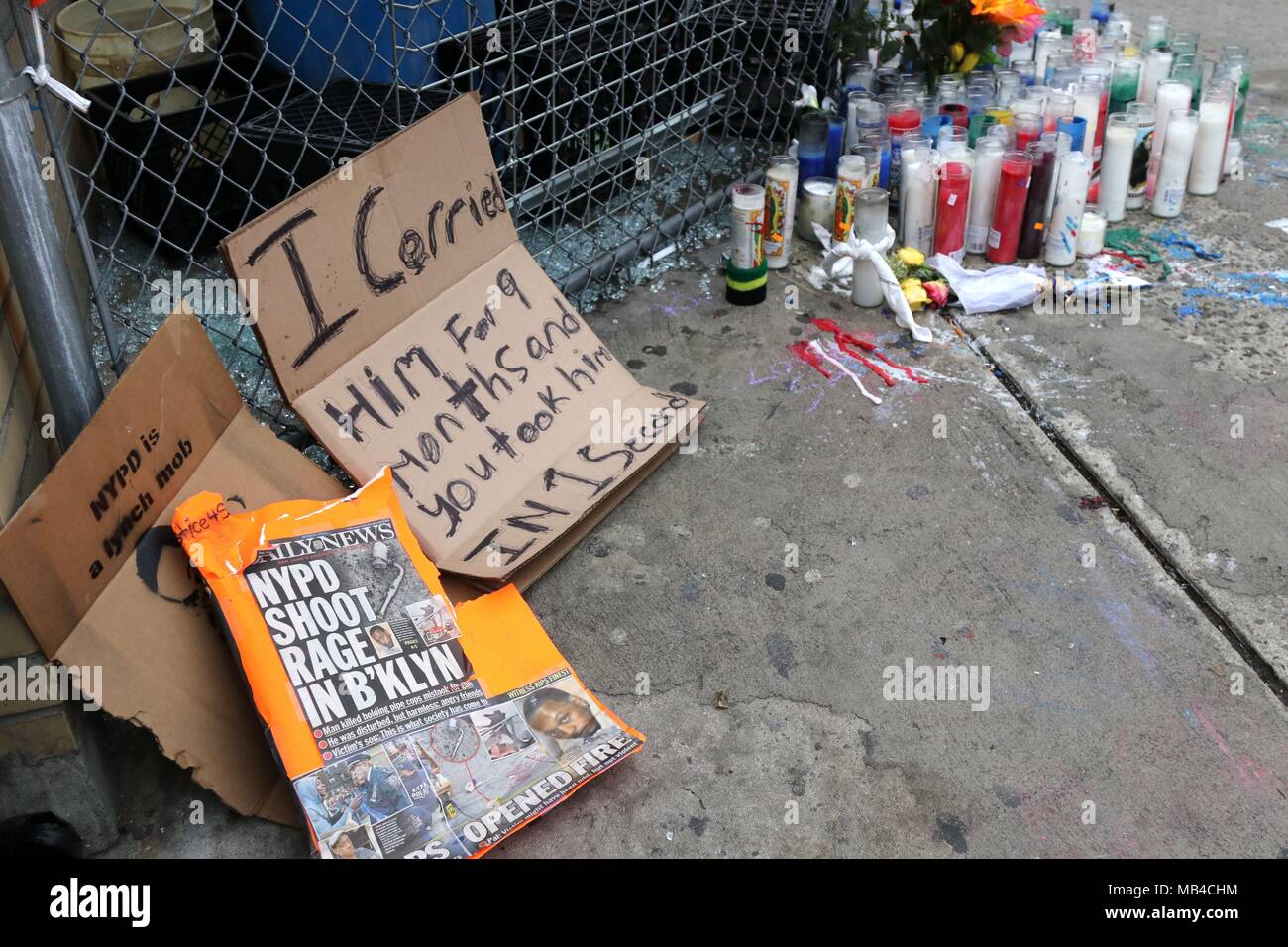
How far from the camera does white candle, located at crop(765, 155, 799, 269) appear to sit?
10.5 feet

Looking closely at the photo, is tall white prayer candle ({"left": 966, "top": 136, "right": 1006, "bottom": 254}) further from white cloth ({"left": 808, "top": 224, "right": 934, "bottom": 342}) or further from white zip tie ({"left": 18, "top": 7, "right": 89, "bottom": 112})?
white zip tie ({"left": 18, "top": 7, "right": 89, "bottom": 112})

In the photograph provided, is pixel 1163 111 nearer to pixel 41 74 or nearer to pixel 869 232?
pixel 869 232

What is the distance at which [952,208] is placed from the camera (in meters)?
3.31

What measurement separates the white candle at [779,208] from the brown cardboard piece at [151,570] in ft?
5.96

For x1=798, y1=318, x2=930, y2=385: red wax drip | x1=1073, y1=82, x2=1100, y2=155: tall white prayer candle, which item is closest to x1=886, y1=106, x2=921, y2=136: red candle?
x1=1073, y1=82, x2=1100, y2=155: tall white prayer candle

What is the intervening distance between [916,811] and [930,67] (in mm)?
2770

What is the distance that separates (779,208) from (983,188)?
2.11 ft

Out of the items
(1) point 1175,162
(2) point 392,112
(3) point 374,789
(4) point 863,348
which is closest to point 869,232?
(4) point 863,348

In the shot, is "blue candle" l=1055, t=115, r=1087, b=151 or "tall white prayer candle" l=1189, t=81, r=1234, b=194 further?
"tall white prayer candle" l=1189, t=81, r=1234, b=194

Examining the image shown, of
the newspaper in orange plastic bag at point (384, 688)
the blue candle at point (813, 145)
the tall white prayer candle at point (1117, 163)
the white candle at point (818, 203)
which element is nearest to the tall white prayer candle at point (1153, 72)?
the tall white prayer candle at point (1117, 163)

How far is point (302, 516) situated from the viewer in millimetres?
1945

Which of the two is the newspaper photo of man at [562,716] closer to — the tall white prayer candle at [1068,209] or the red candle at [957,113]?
the tall white prayer candle at [1068,209]

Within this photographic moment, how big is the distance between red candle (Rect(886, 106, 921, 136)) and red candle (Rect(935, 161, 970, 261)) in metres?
0.25

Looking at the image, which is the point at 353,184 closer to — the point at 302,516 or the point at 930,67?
the point at 302,516
